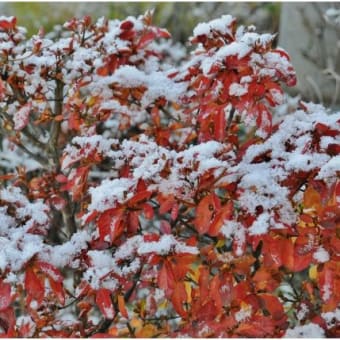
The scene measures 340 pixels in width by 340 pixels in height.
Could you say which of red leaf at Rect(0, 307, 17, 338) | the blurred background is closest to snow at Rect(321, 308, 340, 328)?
red leaf at Rect(0, 307, 17, 338)

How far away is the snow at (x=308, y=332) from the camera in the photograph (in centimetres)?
132

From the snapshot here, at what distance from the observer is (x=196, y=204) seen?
1.38 m

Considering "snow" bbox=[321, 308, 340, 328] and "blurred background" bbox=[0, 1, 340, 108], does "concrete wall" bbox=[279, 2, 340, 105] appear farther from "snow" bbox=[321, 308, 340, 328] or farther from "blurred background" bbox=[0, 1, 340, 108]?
"snow" bbox=[321, 308, 340, 328]

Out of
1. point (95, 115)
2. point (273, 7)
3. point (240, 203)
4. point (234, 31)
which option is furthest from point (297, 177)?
point (273, 7)

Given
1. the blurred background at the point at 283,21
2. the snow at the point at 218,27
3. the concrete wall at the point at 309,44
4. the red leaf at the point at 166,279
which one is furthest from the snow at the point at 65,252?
the concrete wall at the point at 309,44

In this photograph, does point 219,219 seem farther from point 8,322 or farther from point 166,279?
point 8,322

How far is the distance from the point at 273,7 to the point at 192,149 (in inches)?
216

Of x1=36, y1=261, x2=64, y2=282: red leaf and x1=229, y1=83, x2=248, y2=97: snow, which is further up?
x1=229, y1=83, x2=248, y2=97: snow

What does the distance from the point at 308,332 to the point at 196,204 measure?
37 cm

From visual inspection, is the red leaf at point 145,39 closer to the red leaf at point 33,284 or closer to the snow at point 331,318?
the red leaf at point 33,284

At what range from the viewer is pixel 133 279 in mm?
1549

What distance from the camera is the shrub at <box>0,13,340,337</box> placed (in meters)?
1.30

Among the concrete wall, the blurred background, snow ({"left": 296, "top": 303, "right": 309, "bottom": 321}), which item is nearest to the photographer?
snow ({"left": 296, "top": 303, "right": 309, "bottom": 321})

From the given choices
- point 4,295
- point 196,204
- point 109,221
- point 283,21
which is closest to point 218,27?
point 196,204
